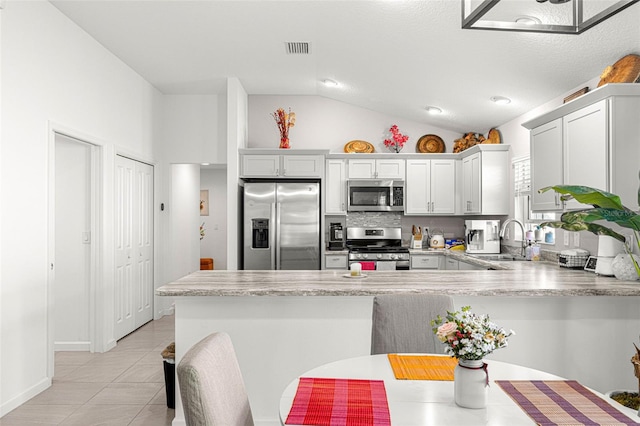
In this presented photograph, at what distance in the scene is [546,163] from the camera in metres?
3.68

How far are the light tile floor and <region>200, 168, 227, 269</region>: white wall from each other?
16.3 feet

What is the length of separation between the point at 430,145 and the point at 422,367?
4914 millimetres

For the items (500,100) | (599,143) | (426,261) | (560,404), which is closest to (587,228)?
(599,143)

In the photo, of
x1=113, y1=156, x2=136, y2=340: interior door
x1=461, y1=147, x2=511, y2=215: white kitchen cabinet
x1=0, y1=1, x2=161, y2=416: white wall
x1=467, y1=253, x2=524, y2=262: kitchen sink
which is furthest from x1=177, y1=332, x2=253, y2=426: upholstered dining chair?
x1=461, y1=147, x2=511, y2=215: white kitchen cabinet

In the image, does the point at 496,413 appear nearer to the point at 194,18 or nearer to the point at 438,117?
the point at 194,18

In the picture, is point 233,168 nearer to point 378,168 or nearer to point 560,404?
point 378,168

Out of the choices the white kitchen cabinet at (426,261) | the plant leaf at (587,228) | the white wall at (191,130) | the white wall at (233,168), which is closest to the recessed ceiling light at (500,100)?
the white kitchen cabinet at (426,261)

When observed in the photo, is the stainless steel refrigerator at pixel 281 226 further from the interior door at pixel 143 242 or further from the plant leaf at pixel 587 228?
the plant leaf at pixel 587 228

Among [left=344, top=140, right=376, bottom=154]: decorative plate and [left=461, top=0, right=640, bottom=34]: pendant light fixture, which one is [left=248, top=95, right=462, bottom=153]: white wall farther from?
[left=461, top=0, right=640, bottom=34]: pendant light fixture

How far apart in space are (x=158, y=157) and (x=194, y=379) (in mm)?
5122

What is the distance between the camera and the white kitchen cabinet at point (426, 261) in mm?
5719

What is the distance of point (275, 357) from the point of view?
274 centimetres

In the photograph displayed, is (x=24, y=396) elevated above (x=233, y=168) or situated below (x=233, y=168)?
below

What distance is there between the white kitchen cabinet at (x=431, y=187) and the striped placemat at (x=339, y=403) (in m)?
4.60
